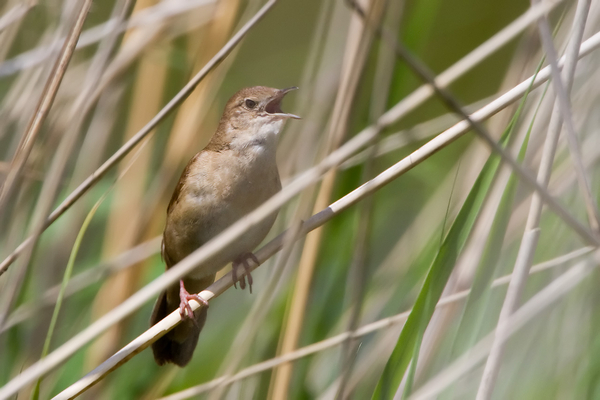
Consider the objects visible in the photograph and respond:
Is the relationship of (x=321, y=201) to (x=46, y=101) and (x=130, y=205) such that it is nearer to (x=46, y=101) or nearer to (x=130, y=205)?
(x=46, y=101)

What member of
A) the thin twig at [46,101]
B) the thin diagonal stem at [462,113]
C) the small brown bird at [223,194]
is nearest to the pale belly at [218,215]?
the small brown bird at [223,194]

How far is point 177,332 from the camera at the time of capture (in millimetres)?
2248

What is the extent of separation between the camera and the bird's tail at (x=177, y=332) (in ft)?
7.07

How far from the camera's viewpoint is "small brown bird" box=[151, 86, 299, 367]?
2.04 meters

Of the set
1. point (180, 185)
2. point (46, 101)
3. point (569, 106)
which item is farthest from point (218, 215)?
point (569, 106)

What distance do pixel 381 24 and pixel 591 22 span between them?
78 cm

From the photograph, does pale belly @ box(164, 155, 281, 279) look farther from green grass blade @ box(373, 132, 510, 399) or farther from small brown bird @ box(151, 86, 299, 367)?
green grass blade @ box(373, 132, 510, 399)

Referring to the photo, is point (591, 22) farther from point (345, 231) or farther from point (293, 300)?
point (293, 300)

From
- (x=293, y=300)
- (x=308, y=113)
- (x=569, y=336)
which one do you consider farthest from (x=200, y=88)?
(x=569, y=336)

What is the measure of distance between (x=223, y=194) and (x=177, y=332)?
56 cm

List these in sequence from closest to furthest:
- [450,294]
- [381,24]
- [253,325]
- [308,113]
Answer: [381,24], [253,325], [450,294], [308,113]

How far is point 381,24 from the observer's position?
1.18 metres

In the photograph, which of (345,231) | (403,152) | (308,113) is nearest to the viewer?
(308,113)

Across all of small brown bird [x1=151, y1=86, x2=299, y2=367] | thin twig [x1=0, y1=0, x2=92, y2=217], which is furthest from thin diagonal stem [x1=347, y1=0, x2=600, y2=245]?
small brown bird [x1=151, y1=86, x2=299, y2=367]
